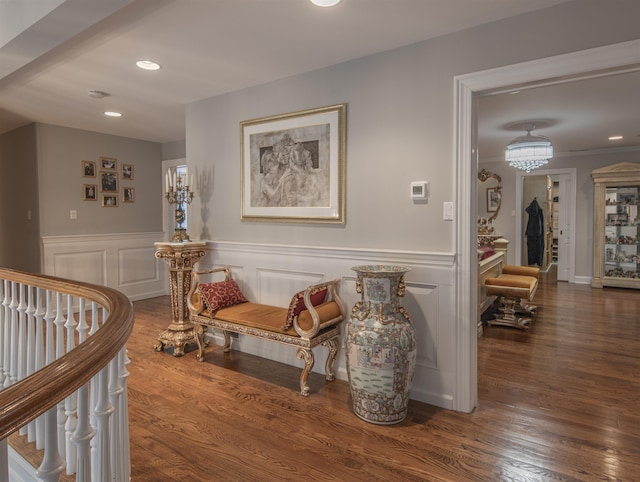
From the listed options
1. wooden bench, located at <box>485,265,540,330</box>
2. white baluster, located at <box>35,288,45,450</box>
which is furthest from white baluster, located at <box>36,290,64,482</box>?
wooden bench, located at <box>485,265,540,330</box>

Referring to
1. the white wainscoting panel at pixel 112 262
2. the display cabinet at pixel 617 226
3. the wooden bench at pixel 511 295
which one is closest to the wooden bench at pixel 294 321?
the wooden bench at pixel 511 295

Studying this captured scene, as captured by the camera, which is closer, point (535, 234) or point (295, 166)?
point (295, 166)

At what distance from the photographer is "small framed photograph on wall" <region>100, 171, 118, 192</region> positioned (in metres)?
5.40

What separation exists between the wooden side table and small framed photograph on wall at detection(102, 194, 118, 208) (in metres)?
2.44

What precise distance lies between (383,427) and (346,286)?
1019 mm

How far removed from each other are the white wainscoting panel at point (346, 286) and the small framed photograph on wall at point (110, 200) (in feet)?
7.83

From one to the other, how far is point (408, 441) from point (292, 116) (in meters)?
2.44

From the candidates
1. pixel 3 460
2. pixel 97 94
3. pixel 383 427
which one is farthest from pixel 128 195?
pixel 3 460

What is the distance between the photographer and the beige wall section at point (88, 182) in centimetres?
488

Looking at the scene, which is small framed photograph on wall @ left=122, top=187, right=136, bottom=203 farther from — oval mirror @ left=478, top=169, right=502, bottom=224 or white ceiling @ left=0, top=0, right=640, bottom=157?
oval mirror @ left=478, top=169, right=502, bottom=224

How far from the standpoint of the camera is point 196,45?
8.54 feet

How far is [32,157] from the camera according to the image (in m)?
4.86

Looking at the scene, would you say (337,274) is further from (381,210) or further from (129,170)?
(129,170)

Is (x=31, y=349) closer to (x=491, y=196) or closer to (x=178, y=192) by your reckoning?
(x=178, y=192)
